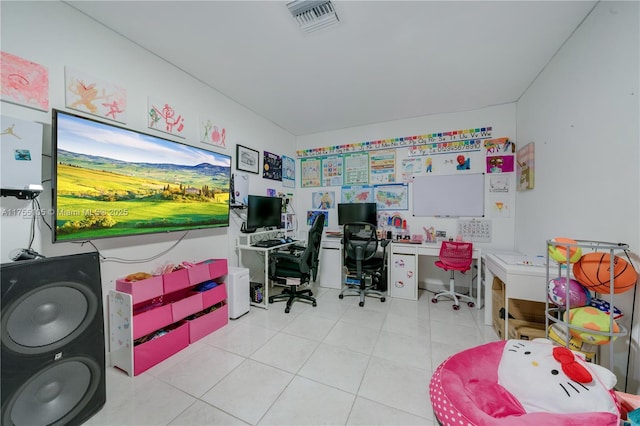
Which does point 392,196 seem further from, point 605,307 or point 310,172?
point 605,307

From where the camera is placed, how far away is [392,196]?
356cm

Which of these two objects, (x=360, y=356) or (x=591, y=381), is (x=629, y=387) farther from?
(x=360, y=356)

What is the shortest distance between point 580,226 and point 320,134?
339 centimetres

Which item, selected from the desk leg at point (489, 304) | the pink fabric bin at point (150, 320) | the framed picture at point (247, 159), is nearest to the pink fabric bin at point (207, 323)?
the pink fabric bin at point (150, 320)

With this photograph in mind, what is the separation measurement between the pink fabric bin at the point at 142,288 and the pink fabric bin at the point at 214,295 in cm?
42

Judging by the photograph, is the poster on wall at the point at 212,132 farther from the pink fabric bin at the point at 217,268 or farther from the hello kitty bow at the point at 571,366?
the hello kitty bow at the point at 571,366

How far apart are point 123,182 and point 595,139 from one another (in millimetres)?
3349

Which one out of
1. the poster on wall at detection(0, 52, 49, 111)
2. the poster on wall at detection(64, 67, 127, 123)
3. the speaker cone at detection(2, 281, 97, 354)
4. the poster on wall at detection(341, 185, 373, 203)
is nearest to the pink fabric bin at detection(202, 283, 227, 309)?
the speaker cone at detection(2, 281, 97, 354)

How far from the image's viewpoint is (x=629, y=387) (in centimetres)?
128

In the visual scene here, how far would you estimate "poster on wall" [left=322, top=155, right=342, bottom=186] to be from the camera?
387cm

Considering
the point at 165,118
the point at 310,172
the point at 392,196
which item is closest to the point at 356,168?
the point at 392,196

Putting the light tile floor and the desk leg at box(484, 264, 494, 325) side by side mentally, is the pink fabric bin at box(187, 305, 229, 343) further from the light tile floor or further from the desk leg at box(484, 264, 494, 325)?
the desk leg at box(484, 264, 494, 325)

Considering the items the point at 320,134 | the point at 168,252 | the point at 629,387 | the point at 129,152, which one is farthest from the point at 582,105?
the point at 168,252

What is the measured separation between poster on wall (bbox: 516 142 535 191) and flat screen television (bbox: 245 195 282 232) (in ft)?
9.67
